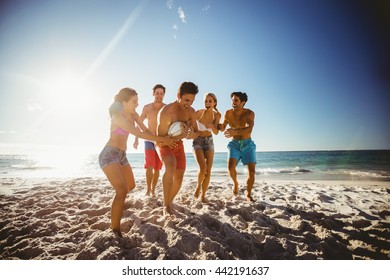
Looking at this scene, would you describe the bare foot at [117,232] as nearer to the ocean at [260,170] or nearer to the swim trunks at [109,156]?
the swim trunks at [109,156]

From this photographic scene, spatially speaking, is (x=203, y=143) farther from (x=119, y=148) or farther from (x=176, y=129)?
(x=119, y=148)

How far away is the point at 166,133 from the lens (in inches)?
134

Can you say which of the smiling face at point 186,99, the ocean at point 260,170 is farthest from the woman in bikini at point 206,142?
the ocean at point 260,170

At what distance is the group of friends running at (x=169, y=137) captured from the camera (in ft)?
8.83

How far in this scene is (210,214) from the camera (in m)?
3.40

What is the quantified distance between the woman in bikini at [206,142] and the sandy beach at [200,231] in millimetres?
504

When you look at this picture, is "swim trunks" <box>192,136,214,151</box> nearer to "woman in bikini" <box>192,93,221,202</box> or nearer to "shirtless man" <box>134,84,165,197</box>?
"woman in bikini" <box>192,93,221,202</box>

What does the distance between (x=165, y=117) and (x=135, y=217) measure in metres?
1.67

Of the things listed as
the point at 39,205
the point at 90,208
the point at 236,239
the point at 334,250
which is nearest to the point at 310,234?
the point at 334,250

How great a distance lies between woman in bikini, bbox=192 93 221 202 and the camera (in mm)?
4191

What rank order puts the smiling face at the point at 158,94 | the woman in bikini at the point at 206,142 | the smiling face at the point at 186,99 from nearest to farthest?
the smiling face at the point at 186,99
the woman in bikini at the point at 206,142
the smiling face at the point at 158,94

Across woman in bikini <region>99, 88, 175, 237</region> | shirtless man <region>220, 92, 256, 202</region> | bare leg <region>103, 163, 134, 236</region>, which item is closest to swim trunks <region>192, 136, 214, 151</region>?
shirtless man <region>220, 92, 256, 202</region>

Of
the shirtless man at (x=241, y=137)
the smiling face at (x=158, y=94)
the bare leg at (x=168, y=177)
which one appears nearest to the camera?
the bare leg at (x=168, y=177)
